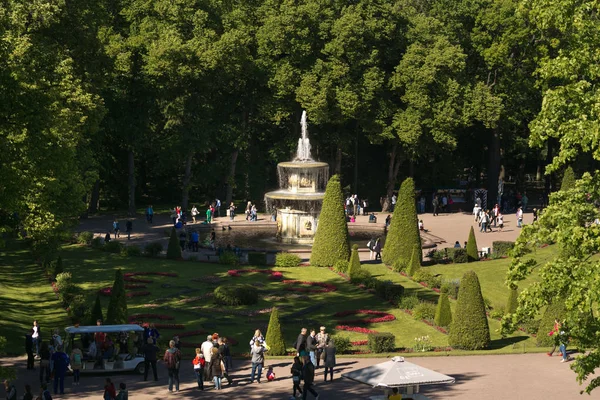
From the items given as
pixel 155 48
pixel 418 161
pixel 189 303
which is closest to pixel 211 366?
pixel 189 303

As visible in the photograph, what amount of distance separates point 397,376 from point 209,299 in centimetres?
1850

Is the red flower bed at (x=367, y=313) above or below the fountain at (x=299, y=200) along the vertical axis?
below

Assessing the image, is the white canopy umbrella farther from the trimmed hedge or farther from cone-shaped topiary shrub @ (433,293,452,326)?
the trimmed hedge

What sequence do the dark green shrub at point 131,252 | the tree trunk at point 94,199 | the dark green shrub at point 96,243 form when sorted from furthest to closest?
the tree trunk at point 94,199, the dark green shrub at point 96,243, the dark green shrub at point 131,252

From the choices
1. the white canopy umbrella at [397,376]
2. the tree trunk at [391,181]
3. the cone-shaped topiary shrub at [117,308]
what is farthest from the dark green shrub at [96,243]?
the white canopy umbrella at [397,376]

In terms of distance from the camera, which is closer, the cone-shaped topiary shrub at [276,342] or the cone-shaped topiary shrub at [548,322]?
the cone-shaped topiary shrub at [276,342]

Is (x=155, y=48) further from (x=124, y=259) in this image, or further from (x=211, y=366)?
(x=211, y=366)

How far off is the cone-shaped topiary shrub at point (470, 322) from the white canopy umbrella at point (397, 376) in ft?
27.4

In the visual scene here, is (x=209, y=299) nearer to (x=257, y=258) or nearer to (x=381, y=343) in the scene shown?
(x=257, y=258)

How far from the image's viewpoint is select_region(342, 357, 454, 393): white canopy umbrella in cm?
2630

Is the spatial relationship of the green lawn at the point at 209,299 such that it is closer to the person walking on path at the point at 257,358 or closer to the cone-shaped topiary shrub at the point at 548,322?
the cone-shaped topiary shrub at the point at 548,322

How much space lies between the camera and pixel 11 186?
25.8m

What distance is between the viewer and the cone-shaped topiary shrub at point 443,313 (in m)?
39.1

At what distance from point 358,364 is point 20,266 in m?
24.7
